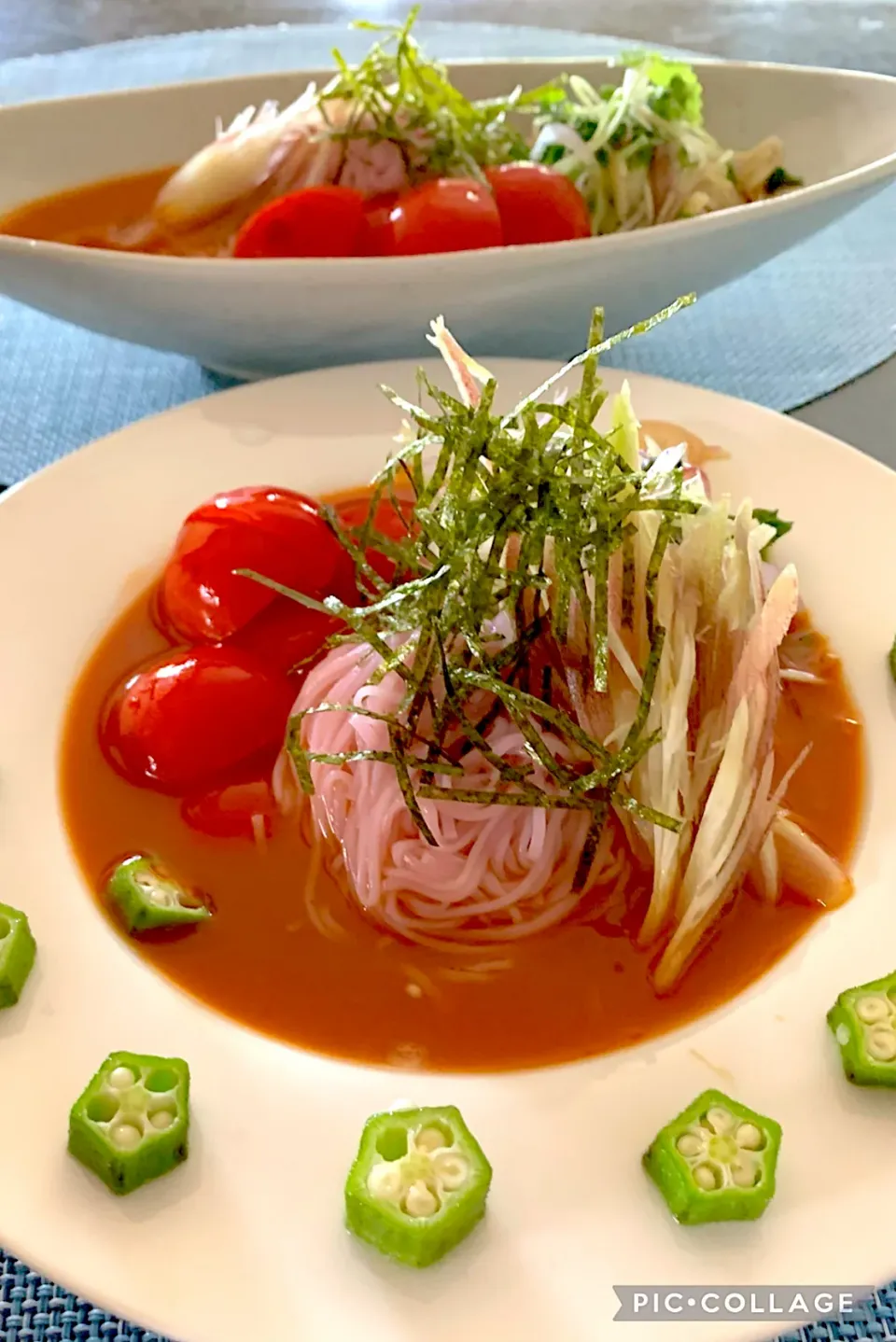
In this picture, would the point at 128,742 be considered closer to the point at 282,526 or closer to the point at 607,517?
the point at 282,526

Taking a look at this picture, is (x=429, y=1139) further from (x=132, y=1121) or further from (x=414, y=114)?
(x=414, y=114)

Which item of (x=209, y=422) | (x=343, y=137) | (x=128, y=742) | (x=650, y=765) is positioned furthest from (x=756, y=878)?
(x=343, y=137)

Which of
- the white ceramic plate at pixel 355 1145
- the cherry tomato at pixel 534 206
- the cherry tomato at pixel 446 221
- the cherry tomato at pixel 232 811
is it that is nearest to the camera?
the white ceramic plate at pixel 355 1145

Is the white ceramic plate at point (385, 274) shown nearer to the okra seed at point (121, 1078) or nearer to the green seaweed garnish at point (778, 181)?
the green seaweed garnish at point (778, 181)

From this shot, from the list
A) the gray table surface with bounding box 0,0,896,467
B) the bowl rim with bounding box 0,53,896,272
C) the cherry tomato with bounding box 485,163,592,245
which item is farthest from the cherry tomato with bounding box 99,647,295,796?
the gray table surface with bounding box 0,0,896,467

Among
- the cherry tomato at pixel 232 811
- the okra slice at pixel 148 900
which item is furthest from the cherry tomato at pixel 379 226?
the okra slice at pixel 148 900

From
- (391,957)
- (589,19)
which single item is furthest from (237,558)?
(589,19)

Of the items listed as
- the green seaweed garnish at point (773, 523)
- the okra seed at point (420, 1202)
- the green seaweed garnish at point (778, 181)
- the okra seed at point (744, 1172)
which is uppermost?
the green seaweed garnish at point (778, 181)

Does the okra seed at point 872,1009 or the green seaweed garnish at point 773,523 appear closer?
the okra seed at point 872,1009
